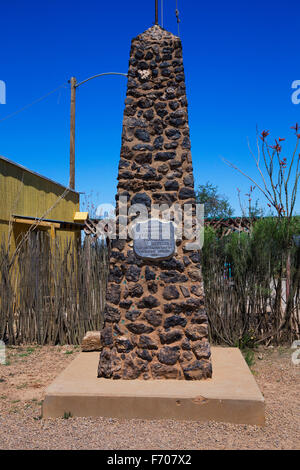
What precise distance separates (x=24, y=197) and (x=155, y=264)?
585 centimetres

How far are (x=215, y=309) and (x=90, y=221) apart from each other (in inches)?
270

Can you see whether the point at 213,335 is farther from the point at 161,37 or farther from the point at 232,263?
the point at 161,37

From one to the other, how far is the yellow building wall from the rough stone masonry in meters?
2.90

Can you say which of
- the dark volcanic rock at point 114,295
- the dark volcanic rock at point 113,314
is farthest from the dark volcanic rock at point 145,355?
the dark volcanic rock at point 114,295

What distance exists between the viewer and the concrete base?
389cm

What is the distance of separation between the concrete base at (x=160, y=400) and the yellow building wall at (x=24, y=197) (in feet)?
11.7

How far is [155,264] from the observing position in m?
4.52

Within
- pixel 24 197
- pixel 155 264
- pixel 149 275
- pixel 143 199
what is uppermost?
pixel 24 197

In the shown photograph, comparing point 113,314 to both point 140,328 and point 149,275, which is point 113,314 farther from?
point 149,275

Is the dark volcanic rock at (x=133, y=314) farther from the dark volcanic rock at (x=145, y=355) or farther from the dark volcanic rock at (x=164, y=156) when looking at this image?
the dark volcanic rock at (x=164, y=156)

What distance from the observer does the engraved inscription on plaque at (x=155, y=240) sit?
14.8 ft

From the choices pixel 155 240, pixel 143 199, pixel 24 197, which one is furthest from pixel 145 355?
pixel 24 197

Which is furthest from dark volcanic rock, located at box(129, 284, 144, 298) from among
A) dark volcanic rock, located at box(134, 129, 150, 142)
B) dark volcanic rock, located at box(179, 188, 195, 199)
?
dark volcanic rock, located at box(134, 129, 150, 142)

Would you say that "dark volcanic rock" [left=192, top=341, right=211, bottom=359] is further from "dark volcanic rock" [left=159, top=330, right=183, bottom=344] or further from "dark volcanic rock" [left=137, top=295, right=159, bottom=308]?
"dark volcanic rock" [left=137, top=295, right=159, bottom=308]
